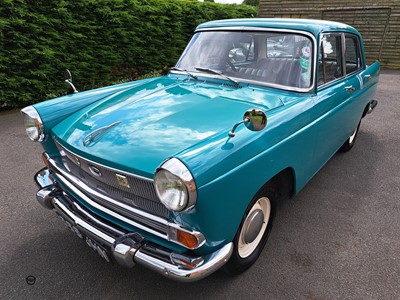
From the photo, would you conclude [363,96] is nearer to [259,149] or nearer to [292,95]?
[292,95]

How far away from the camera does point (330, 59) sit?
114 inches

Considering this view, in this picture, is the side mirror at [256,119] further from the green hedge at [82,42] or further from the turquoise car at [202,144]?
the green hedge at [82,42]

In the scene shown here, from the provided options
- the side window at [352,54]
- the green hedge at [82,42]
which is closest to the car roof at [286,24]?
the side window at [352,54]

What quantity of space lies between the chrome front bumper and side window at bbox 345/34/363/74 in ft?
8.99

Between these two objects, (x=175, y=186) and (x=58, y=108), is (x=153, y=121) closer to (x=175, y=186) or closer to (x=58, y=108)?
(x=175, y=186)

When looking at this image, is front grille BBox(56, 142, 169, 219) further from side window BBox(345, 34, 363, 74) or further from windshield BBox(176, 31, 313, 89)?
side window BBox(345, 34, 363, 74)

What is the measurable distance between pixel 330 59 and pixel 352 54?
97 cm

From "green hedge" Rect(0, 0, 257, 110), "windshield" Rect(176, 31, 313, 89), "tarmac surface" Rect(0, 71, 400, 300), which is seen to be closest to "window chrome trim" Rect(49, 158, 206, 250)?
"tarmac surface" Rect(0, 71, 400, 300)

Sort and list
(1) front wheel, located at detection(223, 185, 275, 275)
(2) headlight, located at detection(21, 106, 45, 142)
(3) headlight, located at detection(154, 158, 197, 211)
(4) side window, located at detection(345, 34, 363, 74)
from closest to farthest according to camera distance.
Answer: (3) headlight, located at detection(154, 158, 197, 211) < (1) front wheel, located at detection(223, 185, 275, 275) < (2) headlight, located at detection(21, 106, 45, 142) < (4) side window, located at detection(345, 34, 363, 74)

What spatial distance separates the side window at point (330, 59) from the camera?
271 cm

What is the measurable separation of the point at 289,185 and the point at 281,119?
0.66 m

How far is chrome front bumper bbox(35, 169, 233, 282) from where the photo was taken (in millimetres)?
1586

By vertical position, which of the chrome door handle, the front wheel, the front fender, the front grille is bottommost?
the front wheel

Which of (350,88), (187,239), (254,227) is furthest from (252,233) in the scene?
(350,88)
